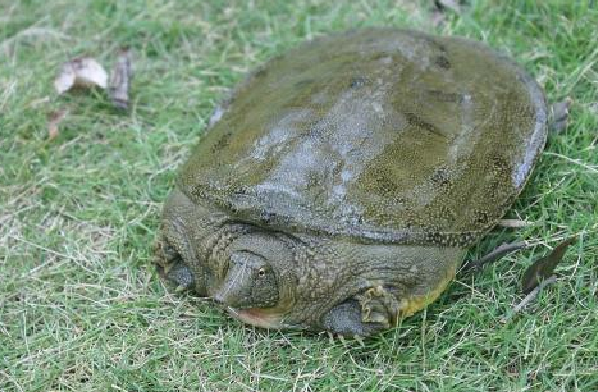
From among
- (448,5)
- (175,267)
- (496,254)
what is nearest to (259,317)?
(175,267)

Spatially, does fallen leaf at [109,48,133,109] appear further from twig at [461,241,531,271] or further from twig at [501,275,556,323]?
twig at [501,275,556,323]

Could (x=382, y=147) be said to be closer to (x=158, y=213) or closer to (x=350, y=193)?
(x=350, y=193)

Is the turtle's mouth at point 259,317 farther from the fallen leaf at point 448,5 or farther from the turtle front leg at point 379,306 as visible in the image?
the fallen leaf at point 448,5

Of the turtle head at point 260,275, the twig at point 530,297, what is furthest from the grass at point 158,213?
the turtle head at point 260,275

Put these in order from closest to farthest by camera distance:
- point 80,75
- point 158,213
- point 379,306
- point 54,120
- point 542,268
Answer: point 379,306
point 542,268
point 158,213
point 54,120
point 80,75

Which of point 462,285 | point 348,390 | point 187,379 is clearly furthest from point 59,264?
point 462,285

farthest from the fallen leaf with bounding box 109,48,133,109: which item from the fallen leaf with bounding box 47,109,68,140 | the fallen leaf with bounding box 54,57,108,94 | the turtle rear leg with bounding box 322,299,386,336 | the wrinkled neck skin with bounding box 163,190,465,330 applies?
the turtle rear leg with bounding box 322,299,386,336
